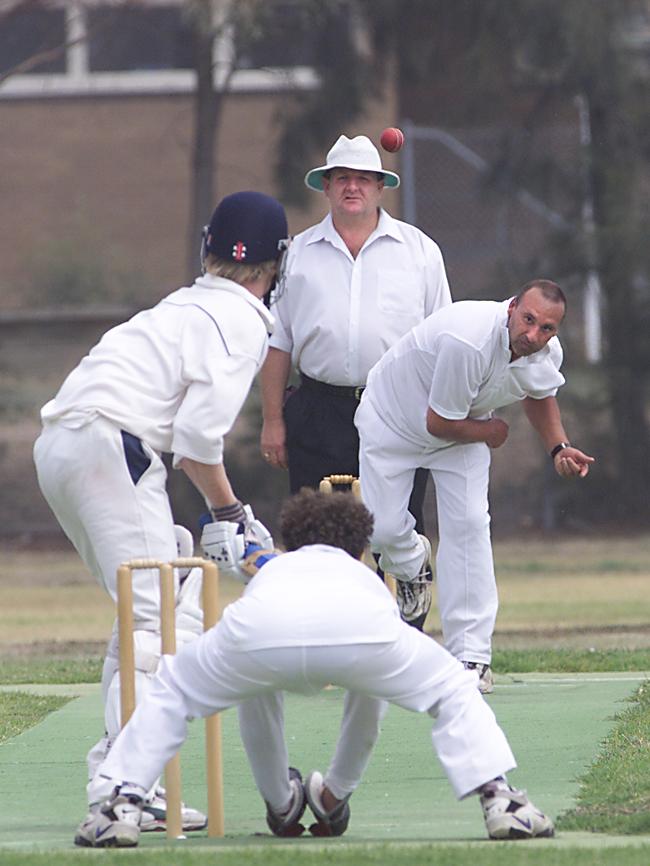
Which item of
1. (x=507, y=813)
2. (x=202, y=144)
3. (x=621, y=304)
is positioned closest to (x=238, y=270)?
(x=507, y=813)

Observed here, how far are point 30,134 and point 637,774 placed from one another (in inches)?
864

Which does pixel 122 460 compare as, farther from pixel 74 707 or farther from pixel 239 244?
pixel 74 707

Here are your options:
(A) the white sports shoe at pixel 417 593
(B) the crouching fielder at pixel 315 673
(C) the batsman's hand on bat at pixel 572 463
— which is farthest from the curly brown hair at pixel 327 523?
(A) the white sports shoe at pixel 417 593

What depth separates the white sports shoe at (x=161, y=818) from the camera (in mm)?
5312

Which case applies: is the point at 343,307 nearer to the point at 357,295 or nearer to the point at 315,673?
the point at 357,295

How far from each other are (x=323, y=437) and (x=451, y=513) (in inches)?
33.3

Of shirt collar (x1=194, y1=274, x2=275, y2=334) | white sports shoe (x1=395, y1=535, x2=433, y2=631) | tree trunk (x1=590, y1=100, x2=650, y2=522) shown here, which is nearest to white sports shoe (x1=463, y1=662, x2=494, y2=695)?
white sports shoe (x1=395, y1=535, x2=433, y2=631)

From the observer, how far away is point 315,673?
472cm

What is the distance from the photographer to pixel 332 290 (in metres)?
7.74

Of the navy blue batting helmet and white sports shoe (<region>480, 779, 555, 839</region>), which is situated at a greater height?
the navy blue batting helmet

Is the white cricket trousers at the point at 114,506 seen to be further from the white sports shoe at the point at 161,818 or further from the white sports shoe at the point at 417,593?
the white sports shoe at the point at 417,593

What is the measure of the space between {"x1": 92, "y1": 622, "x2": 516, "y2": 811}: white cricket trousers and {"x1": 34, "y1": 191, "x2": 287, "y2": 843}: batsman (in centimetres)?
43

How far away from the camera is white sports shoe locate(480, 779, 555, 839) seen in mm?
4793

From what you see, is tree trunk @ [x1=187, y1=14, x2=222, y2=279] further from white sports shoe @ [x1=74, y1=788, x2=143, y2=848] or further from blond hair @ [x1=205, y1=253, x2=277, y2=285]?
white sports shoe @ [x1=74, y1=788, x2=143, y2=848]
